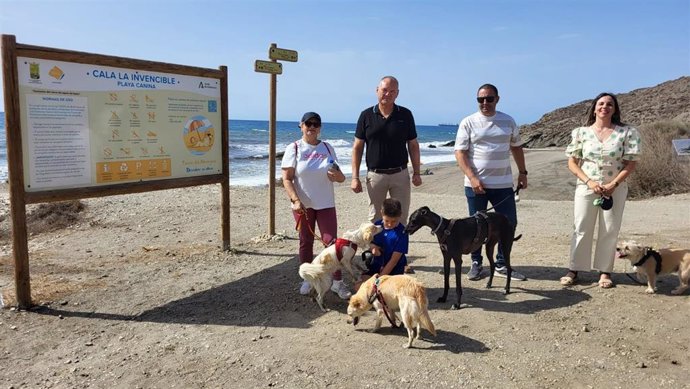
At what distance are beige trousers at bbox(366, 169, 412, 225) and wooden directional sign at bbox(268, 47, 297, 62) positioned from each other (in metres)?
3.29

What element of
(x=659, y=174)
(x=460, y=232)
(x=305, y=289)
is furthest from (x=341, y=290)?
(x=659, y=174)

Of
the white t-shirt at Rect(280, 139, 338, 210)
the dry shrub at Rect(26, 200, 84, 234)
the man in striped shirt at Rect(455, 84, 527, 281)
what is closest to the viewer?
the white t-shirt at Rect(280, 139, 338, 210)

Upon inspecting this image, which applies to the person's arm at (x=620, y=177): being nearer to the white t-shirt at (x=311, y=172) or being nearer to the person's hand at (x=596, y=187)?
the person's hand at (x=596, y=187)

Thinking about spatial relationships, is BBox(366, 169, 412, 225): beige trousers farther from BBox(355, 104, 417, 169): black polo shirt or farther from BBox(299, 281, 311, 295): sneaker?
BBox(299, 281, 311, 295): sneaker

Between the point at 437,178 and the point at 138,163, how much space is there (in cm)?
1427

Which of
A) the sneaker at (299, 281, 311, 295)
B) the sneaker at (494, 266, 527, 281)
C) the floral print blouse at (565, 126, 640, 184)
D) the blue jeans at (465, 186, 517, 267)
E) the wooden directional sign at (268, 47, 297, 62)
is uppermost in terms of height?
the wooden directional sign at (268, 47, 297, 62)

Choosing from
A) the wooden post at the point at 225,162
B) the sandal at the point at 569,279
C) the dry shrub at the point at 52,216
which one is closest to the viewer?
the sandal at the point at 569,279

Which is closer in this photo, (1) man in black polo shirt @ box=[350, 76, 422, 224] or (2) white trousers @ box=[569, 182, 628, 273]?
(2) white trousers @ box=[569, 182, 628, 273]

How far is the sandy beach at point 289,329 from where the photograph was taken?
3707 mm

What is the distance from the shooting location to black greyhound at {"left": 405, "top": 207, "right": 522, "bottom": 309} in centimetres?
470

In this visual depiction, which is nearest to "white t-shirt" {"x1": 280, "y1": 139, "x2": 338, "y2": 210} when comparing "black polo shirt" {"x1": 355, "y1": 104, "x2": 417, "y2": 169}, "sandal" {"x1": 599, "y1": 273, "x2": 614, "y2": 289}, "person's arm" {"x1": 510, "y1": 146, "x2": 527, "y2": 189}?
"black polo shirt" {"x1": 355, "y1": 104, "x2": 417, "y2": 169}

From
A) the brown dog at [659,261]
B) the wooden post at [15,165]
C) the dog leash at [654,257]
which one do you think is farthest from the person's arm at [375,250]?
the wooden post at [15,165]

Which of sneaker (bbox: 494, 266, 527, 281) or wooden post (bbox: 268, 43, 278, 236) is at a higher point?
wooden post (bbox: 268, 43, 278, 236)

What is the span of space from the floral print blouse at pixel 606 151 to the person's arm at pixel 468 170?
0.99 metres
